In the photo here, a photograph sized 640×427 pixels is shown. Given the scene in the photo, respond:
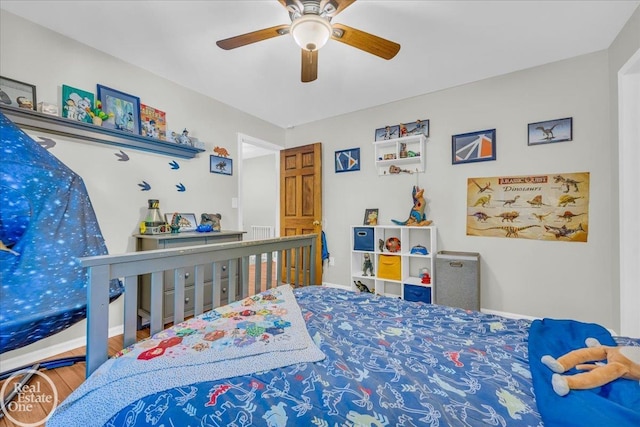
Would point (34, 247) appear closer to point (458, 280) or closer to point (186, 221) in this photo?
point (186, 221)

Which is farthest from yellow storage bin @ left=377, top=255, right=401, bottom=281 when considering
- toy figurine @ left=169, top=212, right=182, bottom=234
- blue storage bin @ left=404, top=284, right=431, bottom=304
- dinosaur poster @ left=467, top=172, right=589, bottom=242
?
toy figurine @ left=169, top=212, right=182, bottom=234

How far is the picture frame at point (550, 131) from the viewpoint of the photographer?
2488mm

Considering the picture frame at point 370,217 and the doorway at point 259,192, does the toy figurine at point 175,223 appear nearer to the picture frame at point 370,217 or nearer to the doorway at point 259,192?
the picture frame at point 370,217

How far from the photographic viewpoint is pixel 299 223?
4.20 meters

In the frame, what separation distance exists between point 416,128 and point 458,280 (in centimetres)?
180

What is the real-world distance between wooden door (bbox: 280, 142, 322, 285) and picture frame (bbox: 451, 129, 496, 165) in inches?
70.4

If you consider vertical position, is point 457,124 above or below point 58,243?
above

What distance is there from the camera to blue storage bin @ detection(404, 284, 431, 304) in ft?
9.68

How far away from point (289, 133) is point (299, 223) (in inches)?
59.1

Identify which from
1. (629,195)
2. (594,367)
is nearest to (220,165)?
(594,367)

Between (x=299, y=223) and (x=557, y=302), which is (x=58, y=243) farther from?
(x=557, y=302)

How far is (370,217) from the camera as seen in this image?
138 inches

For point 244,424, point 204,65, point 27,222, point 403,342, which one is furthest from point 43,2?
point 403,342

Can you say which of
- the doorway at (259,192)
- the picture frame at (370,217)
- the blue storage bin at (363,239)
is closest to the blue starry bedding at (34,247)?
the blue storage bin at (363,239)
